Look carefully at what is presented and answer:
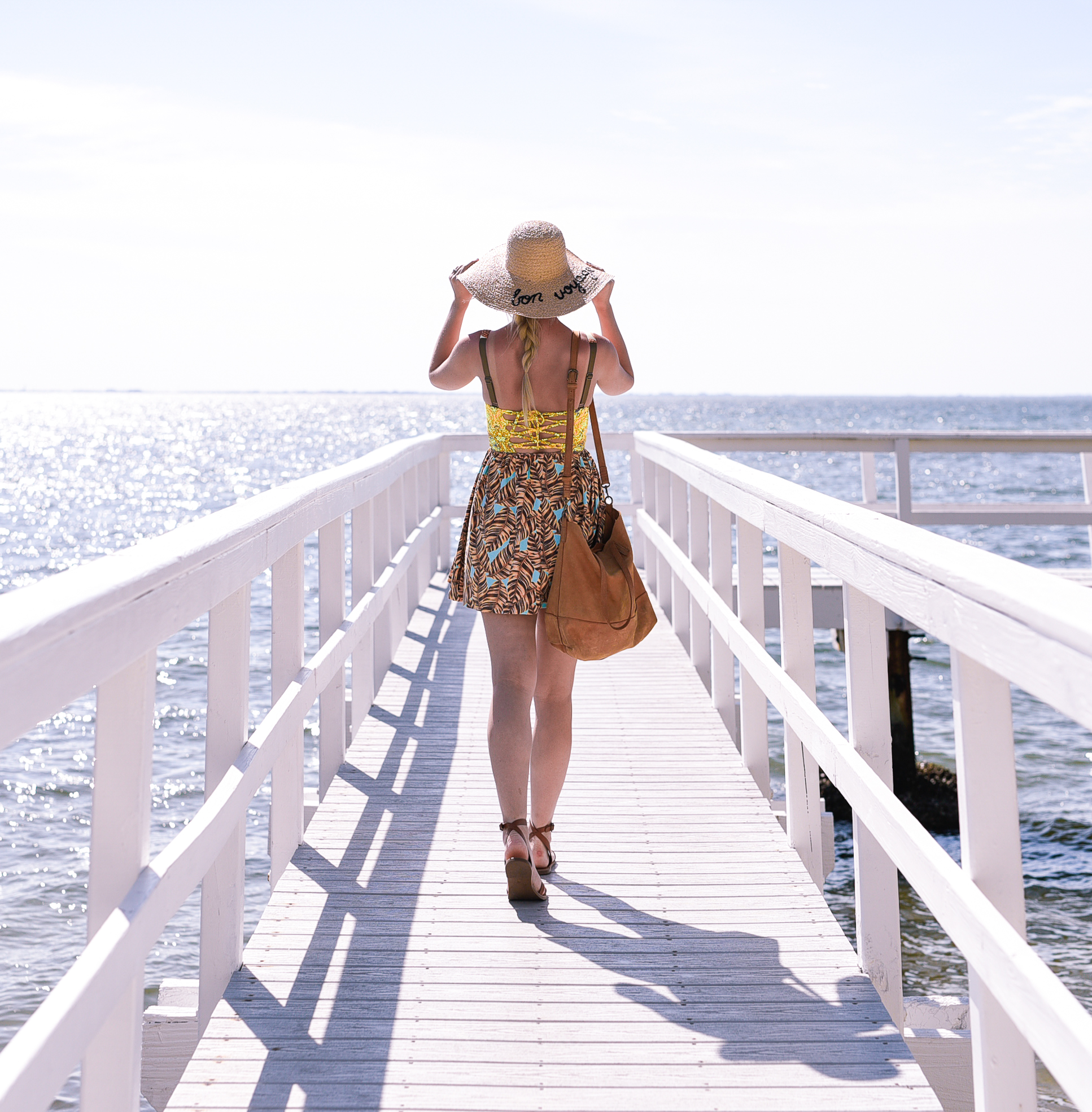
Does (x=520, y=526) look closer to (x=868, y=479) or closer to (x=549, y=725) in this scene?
(x=549, y=725)

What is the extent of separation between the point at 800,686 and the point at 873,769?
2.55 feet

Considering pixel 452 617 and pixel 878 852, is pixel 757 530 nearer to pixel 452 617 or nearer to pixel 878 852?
pixel 878 852

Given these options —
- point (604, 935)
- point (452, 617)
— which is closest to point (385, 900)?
point (604, 935)

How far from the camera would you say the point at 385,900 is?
10.2 feet

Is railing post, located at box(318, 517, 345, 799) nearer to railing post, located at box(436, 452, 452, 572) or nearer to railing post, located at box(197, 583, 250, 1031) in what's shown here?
railing post, located at box(197, 583, 250, 1031)

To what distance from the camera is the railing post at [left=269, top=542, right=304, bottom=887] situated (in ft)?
10.1

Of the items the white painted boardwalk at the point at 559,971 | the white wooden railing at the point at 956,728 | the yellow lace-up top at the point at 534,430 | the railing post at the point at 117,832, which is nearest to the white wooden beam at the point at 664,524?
the white painted boardwalk at the point at 559,971

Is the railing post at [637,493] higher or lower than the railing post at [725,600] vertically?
higher

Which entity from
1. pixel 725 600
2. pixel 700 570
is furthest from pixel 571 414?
pixel 700 570

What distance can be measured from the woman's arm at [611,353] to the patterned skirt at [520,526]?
0.20 m

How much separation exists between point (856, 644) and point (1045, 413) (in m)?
144

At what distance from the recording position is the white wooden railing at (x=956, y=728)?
54.5 inches

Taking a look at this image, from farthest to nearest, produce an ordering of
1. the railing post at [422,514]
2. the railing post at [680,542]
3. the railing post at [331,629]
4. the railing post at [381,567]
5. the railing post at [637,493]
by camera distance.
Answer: the railing post at [637,493] < the railing post at [422,514] < the railing post at [680,542] < the railing post at [381,567] < the railing post at [331,629]

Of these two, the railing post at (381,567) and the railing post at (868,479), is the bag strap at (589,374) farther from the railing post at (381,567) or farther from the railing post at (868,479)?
the railing post at (868,479)
